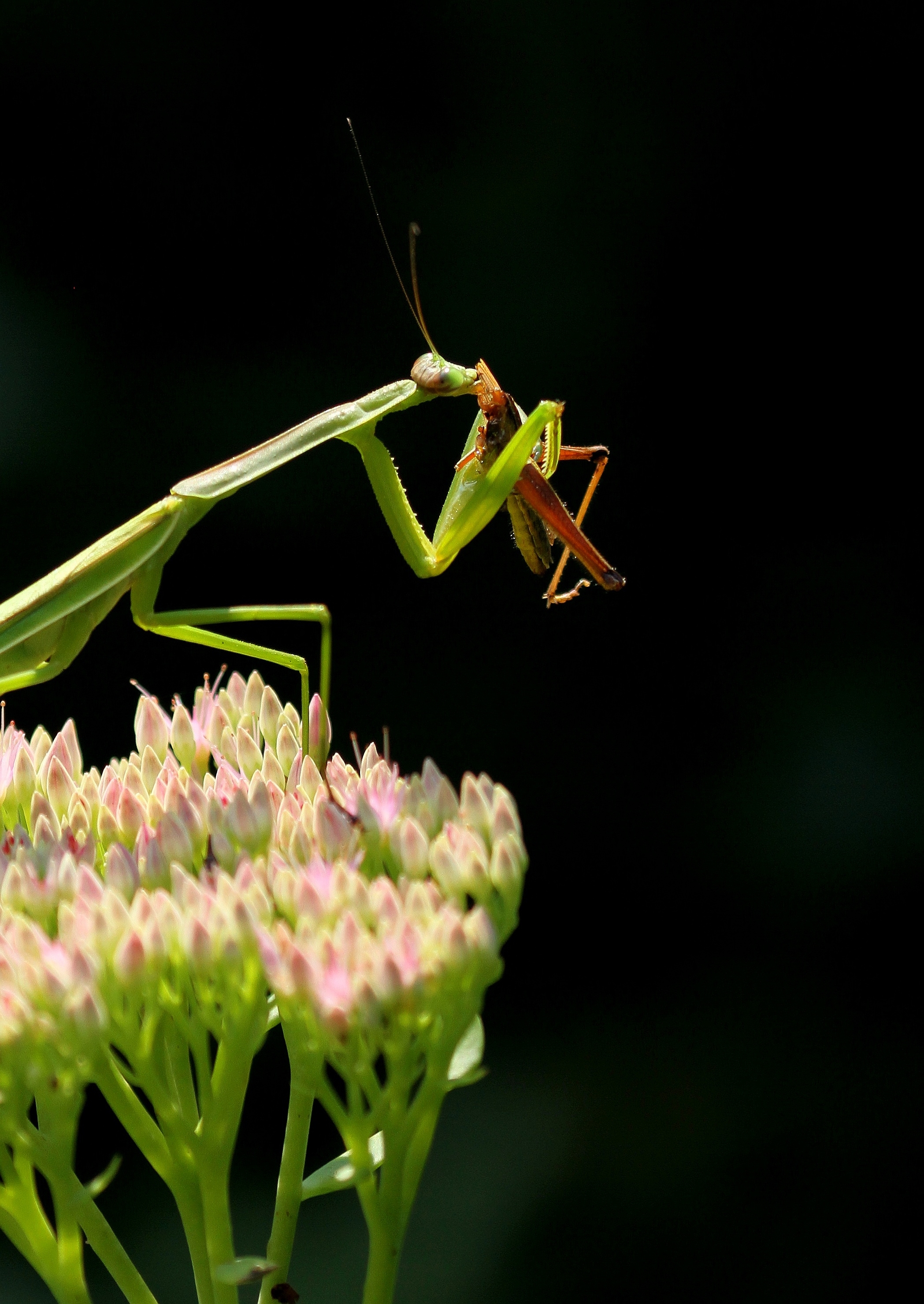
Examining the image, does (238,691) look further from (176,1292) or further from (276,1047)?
(176,1292)

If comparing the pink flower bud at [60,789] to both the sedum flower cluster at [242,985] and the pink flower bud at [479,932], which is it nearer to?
the sedum flower cluster at [242,985]

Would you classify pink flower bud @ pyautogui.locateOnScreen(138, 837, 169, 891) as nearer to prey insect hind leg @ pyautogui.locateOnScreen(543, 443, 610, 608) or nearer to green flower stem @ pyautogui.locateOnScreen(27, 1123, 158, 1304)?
green flower stem @ pyautogui.locateOnScreen(27, 1123, 158, 1304)

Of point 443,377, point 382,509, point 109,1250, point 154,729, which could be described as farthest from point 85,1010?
point 443,377

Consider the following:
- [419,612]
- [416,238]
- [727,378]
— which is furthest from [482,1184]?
[416,238]

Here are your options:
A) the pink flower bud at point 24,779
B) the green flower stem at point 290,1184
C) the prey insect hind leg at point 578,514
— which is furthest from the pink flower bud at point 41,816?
the prey insect hind leg at point 578,514

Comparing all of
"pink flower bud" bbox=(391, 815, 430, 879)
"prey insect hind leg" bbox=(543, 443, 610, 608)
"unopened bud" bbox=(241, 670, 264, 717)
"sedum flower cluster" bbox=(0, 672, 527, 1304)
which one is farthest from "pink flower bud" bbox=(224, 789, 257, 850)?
"prey insect hind leg" bbox=(543, 443, 610, 608)

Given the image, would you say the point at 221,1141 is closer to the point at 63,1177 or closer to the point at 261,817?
the point at 63,1177
